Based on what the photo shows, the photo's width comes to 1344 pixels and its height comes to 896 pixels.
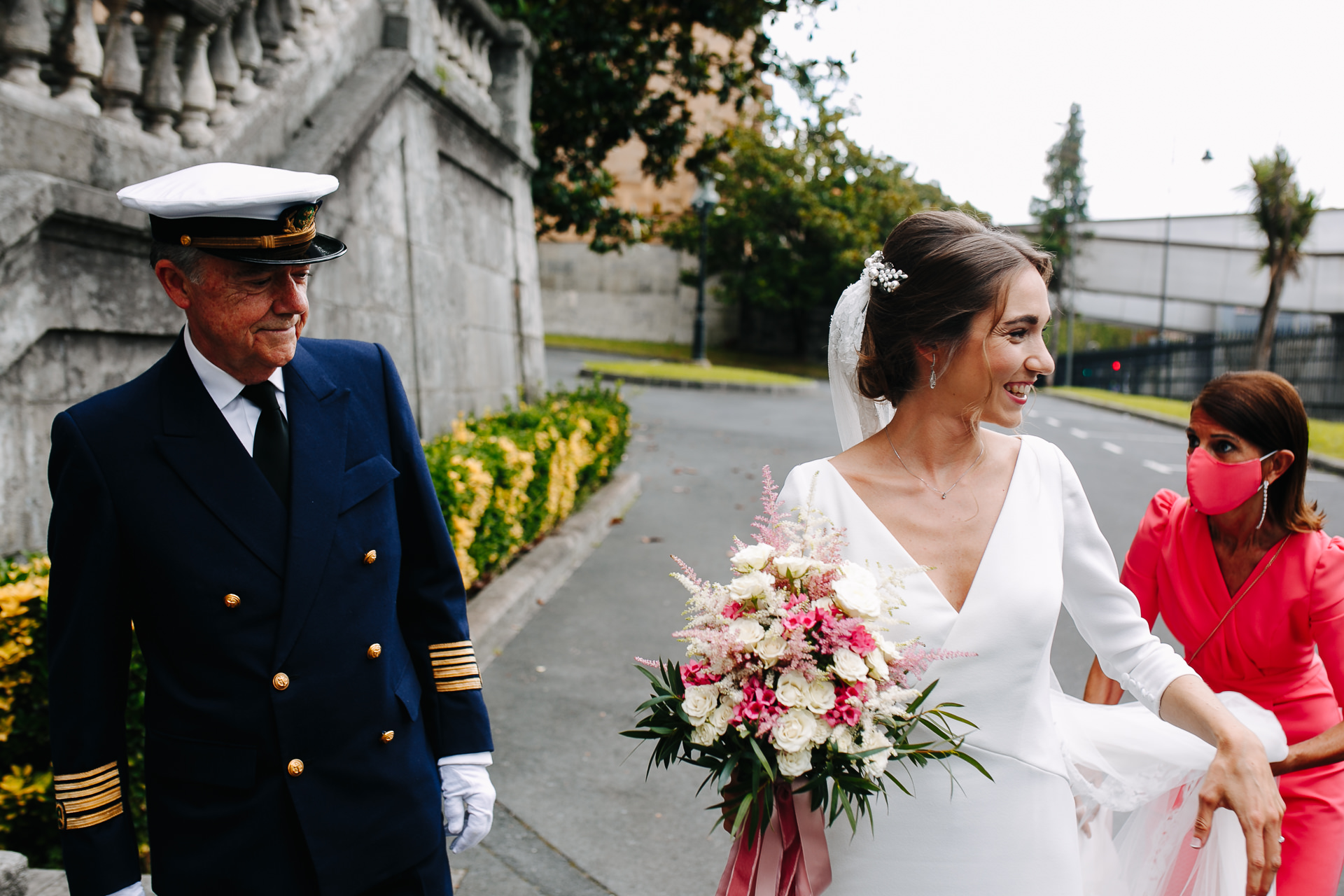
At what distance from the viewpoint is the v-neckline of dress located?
214 cm

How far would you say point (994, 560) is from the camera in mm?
2168

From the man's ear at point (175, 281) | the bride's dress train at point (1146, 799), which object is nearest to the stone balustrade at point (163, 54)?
the man's ear at point (175, 281)

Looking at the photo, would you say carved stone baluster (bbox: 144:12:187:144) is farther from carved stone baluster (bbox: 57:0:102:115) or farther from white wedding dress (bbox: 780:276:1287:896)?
white wedding dress (bbox: 780:276:1287:896)

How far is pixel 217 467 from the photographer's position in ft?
6.07

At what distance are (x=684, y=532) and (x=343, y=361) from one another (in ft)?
22.2

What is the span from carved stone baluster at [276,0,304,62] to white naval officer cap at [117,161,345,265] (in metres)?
4.33

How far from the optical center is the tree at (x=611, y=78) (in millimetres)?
10320

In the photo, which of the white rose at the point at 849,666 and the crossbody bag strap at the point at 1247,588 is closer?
the white rose at the point at 849,666

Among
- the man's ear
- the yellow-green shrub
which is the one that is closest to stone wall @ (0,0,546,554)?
the yellow-green shrub

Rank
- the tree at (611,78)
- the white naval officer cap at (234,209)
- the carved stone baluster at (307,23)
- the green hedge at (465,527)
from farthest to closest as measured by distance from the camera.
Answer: the tree at (611,78) < the carved stone baluster at (307,23) < the green hedge at (465,527) < the white naval officer cap at (234,209)

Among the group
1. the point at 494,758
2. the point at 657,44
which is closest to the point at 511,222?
the point at 657,44

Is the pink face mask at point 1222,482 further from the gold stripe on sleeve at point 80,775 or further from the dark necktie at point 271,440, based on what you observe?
the gold stripe on sleeve at point 80,775

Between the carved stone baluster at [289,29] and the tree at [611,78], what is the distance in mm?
4203

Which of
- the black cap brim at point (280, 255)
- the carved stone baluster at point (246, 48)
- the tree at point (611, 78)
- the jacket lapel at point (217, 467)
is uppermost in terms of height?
the tree at point (611, 78)
